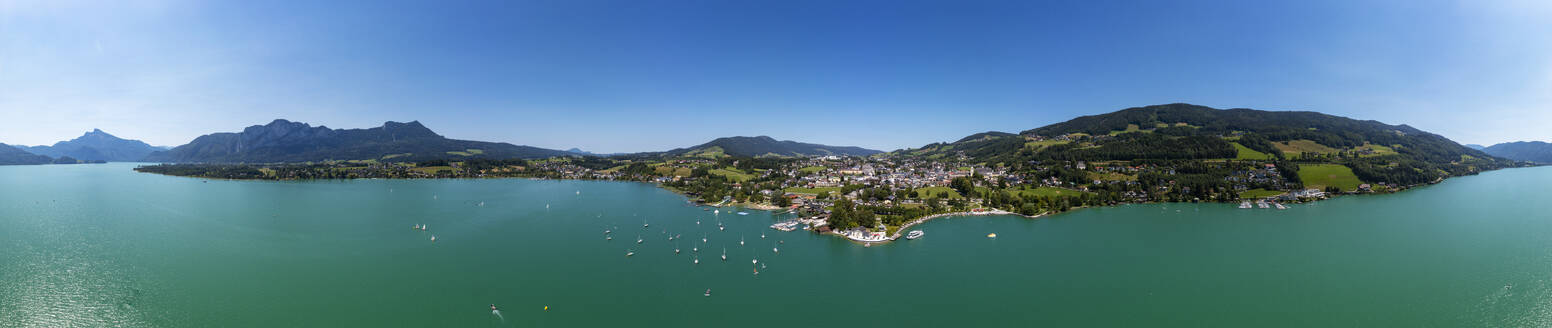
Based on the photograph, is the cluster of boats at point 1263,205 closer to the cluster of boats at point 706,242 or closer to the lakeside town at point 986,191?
the lakeside town at point 986,191

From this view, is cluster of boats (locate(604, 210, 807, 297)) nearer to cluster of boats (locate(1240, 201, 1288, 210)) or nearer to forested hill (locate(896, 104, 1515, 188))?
cluster of boats (locate(1240, 201, 1288, 210))

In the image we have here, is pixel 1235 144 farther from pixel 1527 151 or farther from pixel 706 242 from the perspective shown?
pixel 1527 151

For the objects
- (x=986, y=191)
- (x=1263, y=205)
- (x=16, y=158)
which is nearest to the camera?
(x=1263, y=205)

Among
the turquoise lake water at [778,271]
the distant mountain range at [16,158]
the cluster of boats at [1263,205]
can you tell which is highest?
the distant mountain range at [16,158]

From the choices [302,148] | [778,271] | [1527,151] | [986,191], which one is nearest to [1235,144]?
[986,191]

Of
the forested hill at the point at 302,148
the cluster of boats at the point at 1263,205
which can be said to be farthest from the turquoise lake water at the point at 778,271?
the forested hill at the point at 302,148

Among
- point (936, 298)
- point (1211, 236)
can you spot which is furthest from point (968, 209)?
point (936, 298)
